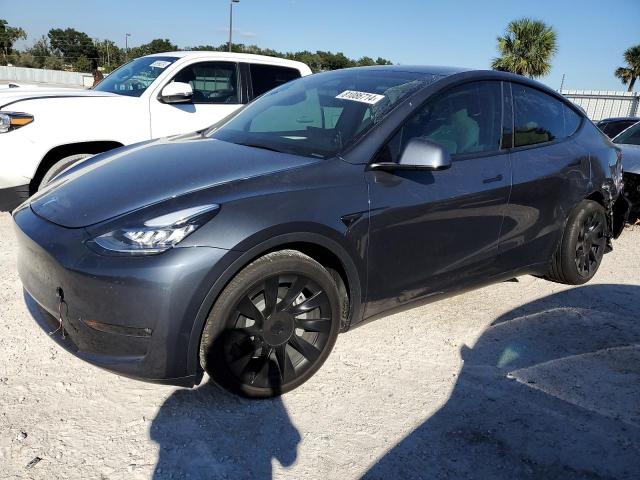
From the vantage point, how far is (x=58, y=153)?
16.1ft

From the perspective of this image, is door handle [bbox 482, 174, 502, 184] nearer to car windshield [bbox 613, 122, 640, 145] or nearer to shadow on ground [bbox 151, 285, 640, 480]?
shadow on ground [bbox 151, 285, 640, 480]

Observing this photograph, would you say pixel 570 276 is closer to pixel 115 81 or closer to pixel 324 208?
pixel 324 208

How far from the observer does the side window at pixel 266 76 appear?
636 centimetres

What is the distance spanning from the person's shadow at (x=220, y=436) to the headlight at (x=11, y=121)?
3.29 m

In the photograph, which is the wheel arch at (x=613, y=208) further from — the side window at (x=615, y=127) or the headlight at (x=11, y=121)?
the side window at (x=615, y=127)

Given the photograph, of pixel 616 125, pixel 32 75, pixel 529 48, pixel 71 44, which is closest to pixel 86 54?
pixel 71 44

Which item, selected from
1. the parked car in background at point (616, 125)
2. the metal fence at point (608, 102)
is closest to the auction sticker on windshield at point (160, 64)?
the parked car in background at point (616, 125)

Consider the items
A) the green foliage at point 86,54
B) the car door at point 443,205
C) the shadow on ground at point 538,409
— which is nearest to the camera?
the shadow on ground at point 538,409

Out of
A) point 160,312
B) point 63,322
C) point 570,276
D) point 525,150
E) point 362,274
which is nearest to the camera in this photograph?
point 160,312

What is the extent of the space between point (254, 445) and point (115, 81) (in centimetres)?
510

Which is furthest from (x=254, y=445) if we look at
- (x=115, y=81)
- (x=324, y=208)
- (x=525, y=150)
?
(x=115, y=81)

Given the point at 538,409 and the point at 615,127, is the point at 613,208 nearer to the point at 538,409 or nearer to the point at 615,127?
the point at 538,409

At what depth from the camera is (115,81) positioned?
6129 mm

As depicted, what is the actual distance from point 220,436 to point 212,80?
4.70 m
